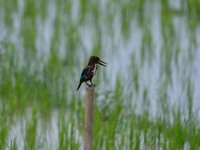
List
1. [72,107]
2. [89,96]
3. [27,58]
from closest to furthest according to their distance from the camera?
1. [89,96]
2. [72,107]
3. [27,58]

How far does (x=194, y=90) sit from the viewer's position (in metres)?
6.12

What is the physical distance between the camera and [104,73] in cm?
596

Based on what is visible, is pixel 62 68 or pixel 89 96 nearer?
pixel 89 96

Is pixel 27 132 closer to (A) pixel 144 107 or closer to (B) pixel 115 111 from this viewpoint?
(B) pixel 115 111

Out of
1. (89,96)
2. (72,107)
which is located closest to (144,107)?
(72,107)

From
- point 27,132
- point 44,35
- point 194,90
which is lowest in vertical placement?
point 27,132

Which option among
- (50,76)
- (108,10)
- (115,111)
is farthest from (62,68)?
(108,10)

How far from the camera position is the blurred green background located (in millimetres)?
4773

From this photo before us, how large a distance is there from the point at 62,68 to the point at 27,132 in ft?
4.55

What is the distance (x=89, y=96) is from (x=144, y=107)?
1838 millimetres

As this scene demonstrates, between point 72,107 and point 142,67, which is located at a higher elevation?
point 142,67

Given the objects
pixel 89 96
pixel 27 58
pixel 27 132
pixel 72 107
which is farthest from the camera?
pixel 27 58

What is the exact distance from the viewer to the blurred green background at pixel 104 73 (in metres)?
4.77

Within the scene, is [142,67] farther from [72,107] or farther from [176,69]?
Answer: [72,107]
